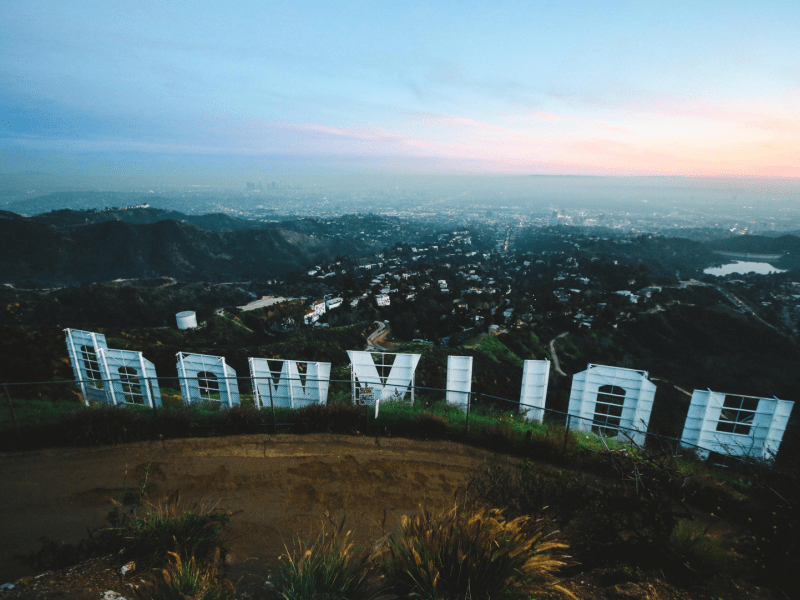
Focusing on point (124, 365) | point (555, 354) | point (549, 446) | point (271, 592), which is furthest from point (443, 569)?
point (555, 354)

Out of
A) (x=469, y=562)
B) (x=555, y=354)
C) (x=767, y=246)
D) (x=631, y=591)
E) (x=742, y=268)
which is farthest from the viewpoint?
(x=767, y=246)

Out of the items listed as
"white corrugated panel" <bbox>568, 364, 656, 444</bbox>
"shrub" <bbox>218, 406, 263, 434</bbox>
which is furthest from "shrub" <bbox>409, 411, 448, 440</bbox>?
"white corrugated panel" <bbox>568, 364, 656, 444</bbox>

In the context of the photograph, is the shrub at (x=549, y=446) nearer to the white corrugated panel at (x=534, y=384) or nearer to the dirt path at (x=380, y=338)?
the white corrugated panel at (x=534, y=384)

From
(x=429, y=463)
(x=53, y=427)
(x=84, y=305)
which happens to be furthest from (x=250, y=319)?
(x=429, y=463)

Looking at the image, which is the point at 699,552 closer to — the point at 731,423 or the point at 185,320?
the point at 731,423

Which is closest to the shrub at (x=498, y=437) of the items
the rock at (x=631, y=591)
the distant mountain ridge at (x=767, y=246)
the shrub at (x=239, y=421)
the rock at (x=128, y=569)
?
the rock at (x=631, y=591)

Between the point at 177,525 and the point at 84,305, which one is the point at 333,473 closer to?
Answer: the point at 177,525
